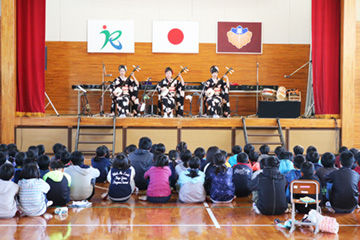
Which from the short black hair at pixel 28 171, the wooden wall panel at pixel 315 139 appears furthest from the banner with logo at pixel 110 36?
the short black hair at pixel 28 171

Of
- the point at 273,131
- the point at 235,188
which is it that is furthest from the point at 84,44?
the point at 235,188

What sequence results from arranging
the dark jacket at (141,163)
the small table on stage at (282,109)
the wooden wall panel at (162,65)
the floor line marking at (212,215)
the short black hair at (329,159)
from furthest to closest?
the wooden wall panel at (162,65) → the small table on stage at (282,109) → the dark jacket at (141,163) → the short black hair at (329,159) → the floor line marking at (212,215)

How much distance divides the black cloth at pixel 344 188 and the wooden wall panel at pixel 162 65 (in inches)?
308

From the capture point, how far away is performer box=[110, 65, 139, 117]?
10.3 meters

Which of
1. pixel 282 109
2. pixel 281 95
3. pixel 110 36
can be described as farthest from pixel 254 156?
pixel 110 36

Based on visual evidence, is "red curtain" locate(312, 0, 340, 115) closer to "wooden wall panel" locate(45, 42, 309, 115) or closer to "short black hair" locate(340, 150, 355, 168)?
"wooden wall panel" locate(45, 42, 309, 115)

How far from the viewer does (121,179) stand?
17.9 ft

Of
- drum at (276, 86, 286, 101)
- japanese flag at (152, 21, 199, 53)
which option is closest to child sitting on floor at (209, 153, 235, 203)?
drum at (276, 86, 286, 101)

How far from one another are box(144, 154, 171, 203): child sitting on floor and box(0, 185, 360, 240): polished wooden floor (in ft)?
0.40

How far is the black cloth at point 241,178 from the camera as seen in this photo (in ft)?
18.7

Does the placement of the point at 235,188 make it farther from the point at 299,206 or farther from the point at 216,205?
the point at 299,206

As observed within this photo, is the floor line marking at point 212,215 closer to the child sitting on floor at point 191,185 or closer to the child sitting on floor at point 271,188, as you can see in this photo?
the child sitting on floor at point 191,185

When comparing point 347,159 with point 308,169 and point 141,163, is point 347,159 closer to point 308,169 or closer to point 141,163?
point 308,169

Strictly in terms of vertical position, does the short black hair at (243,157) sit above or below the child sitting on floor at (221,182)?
above
